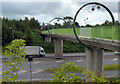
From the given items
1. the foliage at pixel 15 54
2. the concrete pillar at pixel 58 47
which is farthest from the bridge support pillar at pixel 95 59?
the concrete pillar at pixel 58 47

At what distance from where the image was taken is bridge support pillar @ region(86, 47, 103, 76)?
27.7 feet

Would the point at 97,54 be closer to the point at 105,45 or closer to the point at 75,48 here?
the point at 105,45

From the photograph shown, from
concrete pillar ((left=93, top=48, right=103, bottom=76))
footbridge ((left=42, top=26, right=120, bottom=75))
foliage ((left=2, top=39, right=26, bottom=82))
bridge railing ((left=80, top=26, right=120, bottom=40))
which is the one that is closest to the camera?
foliage ((left=2, top=39, right=26, bottom=82))

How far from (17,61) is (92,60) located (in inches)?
255

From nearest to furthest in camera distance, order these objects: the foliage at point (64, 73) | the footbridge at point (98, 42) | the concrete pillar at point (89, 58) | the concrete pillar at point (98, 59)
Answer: the foliage at point (64, 73)
the footbridge at point (98, 42)
the concrete pillar at point (98, 59)
the concrete pillar at point (89, 58)

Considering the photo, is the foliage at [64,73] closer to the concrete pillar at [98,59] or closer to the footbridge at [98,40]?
the footbridge at [98,40]

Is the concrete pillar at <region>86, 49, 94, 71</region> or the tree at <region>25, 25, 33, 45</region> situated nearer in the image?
the concrete pillar at <region>86, 49, 94, 71</region>

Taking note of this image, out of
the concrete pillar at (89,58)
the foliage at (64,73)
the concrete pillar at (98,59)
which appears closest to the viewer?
the foliage at (64,73)

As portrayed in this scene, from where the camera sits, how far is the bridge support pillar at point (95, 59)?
8.43 meters

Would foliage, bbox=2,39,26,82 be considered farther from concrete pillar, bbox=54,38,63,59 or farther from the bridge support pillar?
concrete pillar, bbox=54,38,63,59

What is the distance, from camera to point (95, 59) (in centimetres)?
859

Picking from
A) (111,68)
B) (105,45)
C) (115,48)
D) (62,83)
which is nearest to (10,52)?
(62,83)

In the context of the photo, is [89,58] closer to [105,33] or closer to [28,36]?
[105,33]

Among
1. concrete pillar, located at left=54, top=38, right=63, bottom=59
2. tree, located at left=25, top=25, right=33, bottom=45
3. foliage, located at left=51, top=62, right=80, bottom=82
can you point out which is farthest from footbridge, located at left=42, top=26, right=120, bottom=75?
tree, located at left=25, top=25, right=33, bottom=45
